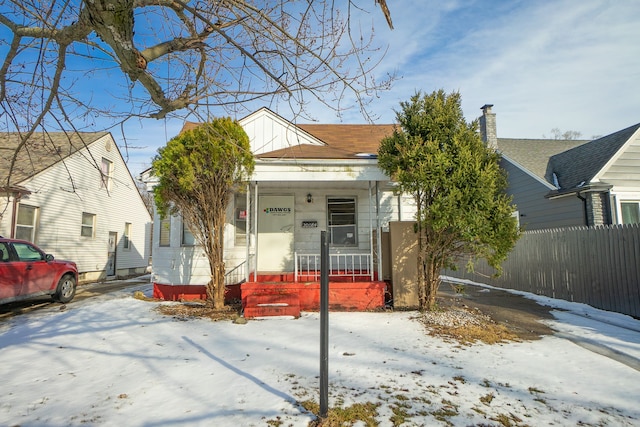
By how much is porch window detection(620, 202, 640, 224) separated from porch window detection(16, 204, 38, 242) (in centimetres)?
1935

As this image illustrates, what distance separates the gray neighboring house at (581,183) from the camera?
10.4 m

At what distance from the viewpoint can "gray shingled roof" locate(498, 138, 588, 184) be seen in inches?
531

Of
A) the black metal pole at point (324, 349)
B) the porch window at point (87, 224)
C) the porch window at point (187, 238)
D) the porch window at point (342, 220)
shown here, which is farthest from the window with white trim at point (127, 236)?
the black metal pole at point (324, 349)

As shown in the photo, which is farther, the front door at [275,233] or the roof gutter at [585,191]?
the roof gutter at [585,191]

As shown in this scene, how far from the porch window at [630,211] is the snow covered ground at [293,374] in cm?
573

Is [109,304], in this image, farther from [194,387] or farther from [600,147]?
[600,147]

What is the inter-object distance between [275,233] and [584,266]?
7.60 m

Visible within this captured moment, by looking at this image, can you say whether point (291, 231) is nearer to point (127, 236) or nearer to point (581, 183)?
point (581, 183)

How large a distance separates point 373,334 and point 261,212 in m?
5.07

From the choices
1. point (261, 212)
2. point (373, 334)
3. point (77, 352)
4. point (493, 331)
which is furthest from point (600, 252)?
point (77, 352)

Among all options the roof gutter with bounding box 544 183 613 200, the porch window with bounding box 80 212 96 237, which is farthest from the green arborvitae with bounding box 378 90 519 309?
the porch window with bounding box 80 212 96 237

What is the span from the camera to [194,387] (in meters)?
3.62

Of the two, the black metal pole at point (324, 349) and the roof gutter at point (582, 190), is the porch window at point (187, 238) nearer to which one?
the black metal pole at point (324, 349)

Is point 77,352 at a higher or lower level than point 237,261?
lower
